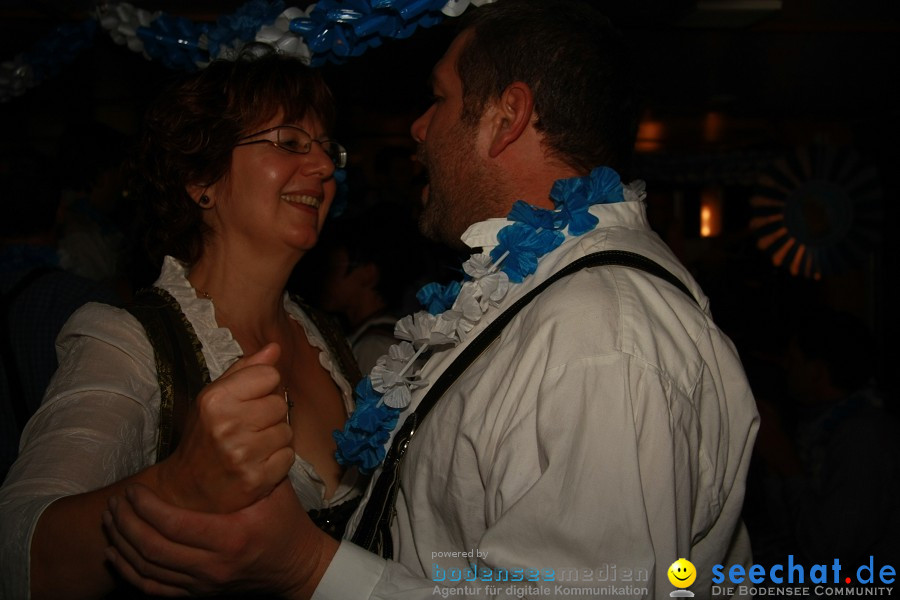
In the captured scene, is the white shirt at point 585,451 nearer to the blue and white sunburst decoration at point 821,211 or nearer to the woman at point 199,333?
the woman at point 199,333

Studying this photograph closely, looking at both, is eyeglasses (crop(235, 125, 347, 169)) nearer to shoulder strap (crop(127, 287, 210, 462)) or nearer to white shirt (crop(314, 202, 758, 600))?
shoulder strap (crop(127, 287, 210, 462))

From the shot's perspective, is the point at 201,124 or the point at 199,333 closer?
the point at 199,333

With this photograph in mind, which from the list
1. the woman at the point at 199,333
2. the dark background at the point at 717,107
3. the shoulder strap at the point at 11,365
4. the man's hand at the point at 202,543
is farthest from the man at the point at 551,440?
the shoulder strap at the point at 11,365

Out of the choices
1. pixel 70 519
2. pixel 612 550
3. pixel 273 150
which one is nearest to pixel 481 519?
pixel 612 550

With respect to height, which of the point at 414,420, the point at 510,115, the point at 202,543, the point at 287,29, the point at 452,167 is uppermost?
the point at 287,29

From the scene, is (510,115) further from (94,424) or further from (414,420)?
(94,424)

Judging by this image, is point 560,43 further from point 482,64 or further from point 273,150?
point 273,150

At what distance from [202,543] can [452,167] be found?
1.01 m

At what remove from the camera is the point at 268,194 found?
1945 mm

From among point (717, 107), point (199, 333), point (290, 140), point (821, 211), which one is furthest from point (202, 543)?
point (821, 211)

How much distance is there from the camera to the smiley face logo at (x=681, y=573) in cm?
109

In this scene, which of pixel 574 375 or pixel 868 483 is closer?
pixel 574 375

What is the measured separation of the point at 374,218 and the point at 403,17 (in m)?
1.57

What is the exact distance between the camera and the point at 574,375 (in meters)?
1.13
